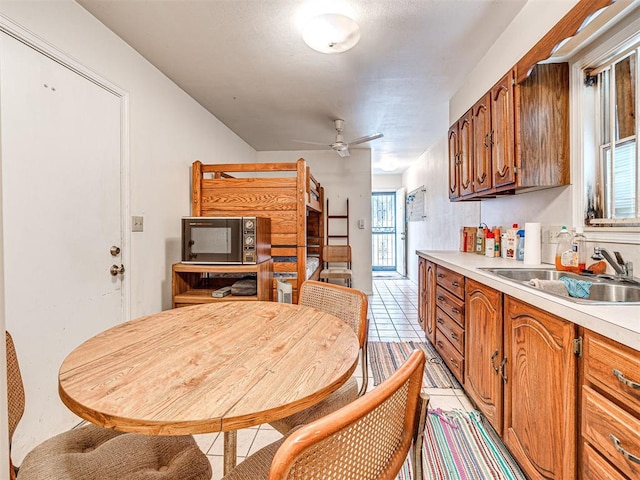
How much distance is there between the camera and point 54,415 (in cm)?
167

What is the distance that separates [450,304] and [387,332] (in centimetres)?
126

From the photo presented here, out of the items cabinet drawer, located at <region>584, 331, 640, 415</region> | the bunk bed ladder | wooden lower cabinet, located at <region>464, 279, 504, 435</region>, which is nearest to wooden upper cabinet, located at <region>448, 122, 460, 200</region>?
wooden lower cabinet, located at <region>464, 279, 504, 435</region>

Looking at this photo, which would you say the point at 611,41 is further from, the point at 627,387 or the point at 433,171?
the point at 433,171

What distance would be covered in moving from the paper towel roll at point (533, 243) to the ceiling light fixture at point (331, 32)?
164 centimetres

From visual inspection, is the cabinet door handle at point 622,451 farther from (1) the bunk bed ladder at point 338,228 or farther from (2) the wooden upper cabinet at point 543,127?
(1) the bunk bed ladder at point 338,228

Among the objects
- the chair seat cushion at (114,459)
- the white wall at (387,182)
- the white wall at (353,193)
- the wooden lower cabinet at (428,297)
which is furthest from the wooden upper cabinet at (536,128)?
the white wall at (387,182)

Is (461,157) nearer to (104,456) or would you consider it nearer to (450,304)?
(450,304)

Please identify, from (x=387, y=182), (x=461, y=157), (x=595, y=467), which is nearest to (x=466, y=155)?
(x=461, y=157)

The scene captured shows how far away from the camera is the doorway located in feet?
25.2

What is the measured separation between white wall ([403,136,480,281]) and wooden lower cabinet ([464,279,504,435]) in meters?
1.80

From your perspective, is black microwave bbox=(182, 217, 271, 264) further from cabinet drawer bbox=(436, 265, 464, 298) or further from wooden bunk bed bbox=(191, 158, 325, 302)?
cabinet drawer bbox=(436, 265, 464, 298)

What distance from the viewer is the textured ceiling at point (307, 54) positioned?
1.88 m

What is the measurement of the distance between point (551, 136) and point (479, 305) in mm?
1076

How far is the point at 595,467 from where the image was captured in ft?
3.06
